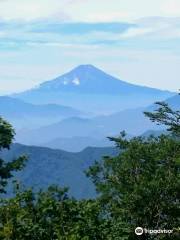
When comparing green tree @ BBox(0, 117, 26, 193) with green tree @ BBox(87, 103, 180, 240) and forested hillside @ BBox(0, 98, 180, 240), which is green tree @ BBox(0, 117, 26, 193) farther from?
green tree @ BBox(87, 103, 180, 240)

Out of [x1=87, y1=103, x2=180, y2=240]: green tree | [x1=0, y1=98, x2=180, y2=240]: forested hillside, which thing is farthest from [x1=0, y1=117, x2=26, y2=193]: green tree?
[x1=87, y1=103, x2=180, y2=240]: green tree

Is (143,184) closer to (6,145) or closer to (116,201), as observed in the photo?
(116,201)

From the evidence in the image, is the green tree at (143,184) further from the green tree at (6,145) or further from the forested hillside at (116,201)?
the green tree at (6,145)

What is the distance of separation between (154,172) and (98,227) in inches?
527

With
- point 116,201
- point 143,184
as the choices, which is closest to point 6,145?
point 116,201

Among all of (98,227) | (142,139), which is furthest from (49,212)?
(142,139)

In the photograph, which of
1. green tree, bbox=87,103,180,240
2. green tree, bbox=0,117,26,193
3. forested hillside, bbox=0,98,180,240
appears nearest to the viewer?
forested hillside, bbox=0,98,180,240

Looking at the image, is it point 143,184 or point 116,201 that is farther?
point 116,201

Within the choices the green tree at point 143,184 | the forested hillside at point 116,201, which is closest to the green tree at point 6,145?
the forested hillside at point 116,201

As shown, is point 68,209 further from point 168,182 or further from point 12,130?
point 12,130

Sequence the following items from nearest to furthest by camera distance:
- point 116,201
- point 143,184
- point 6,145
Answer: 1. point 143,184
2. point 116,201
3. point 6,145

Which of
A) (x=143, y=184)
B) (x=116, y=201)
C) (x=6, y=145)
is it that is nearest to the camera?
(x=143, y=184)

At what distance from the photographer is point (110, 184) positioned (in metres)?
37.0

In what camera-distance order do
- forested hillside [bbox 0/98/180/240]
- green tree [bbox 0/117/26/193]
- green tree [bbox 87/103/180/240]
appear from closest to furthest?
forested hillside [bbox 0/98/180/240], green tree [bbox 87/103/180/240], green tree [bbox 0/117/26/193]
